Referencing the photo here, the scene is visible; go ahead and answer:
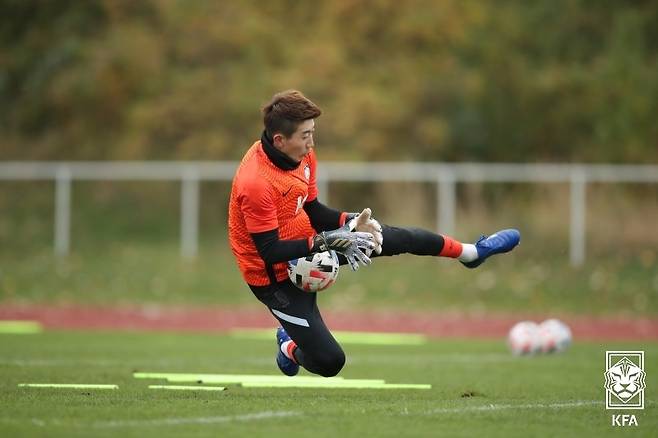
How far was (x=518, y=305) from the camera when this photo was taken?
21.1 m

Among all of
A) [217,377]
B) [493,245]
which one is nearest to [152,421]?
[217,377]

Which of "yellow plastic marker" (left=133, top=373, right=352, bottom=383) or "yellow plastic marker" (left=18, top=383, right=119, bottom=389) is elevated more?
"yellow plastic marker" (left=18, top=383, right=119, bottom=389)

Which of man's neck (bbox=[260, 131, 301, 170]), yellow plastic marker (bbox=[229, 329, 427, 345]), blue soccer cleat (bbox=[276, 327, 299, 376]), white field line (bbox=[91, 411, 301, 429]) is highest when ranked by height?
man's neck (bbox=[260, 131, 301, 170])

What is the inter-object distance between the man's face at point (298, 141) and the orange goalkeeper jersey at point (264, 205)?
157mm

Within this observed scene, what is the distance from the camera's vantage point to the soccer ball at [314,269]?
9.37 meters

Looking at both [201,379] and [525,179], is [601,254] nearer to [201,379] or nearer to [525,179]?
[525,179]

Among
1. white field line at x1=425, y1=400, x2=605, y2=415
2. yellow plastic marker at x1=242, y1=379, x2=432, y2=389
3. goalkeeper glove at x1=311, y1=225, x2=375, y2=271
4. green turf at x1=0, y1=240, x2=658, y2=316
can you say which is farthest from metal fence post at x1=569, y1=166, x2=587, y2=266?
goalkeeper glove at x1=311, y1=225, x2=375, y2=271

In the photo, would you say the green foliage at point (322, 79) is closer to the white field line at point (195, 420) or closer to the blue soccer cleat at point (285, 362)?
the blue soccer cleat at point (285, 362)

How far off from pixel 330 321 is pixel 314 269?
406 inches

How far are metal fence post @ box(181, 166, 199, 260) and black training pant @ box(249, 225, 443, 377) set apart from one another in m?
14.8

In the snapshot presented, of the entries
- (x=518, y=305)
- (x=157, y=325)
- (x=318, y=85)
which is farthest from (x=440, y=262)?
(x=318, y=85)

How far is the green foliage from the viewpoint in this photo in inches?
1228

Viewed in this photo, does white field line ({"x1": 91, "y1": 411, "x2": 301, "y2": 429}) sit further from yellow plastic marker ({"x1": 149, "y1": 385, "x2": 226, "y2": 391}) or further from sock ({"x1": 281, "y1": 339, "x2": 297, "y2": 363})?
sock ({"x1": 281, "y1": 339, "x2": 297, "y2": 363})

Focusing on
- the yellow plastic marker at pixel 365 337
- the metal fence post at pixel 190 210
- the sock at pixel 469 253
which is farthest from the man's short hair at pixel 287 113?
the metal fence post at pixel 190 210
